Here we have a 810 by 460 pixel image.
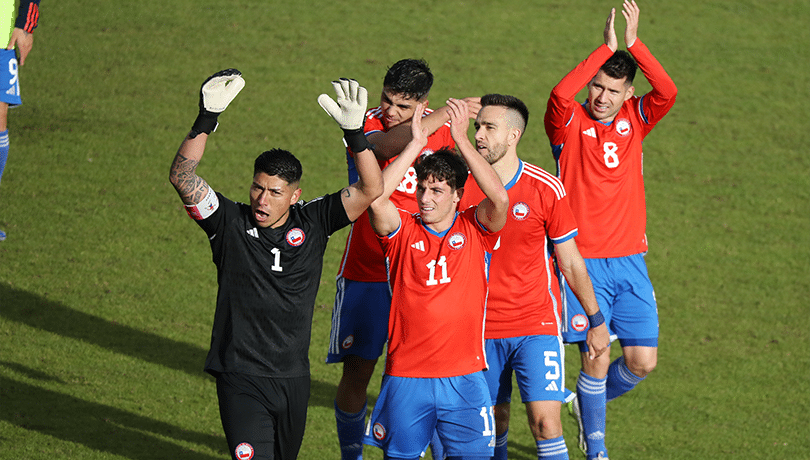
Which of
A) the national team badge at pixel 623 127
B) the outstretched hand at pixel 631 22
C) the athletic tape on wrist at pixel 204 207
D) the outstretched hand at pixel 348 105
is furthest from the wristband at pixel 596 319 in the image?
the athletic tape on wrist at pixel 204 207

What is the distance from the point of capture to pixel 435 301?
5.27m

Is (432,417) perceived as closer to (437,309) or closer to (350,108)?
(437,309)

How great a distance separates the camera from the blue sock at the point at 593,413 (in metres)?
7.03

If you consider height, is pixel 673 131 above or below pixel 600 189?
above

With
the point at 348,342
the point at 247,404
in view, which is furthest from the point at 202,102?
the point at 348,342

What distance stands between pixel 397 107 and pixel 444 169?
1.20 metres

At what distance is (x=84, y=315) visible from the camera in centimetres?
950

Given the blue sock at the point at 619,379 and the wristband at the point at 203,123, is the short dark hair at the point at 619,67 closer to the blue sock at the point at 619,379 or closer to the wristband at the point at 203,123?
the blue sock at the point at 619,379

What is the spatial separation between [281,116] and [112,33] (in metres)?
4.10

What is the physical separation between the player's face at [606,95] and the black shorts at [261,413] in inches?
133

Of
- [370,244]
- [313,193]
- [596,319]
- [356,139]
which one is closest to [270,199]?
[356,139]

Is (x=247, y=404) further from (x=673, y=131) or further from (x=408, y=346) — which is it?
(x=673, y=131)

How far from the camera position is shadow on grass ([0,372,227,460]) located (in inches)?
280

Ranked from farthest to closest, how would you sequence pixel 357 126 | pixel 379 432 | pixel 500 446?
1. pixel 500 446
2. pixel 379 432
3. pixel 357 126
